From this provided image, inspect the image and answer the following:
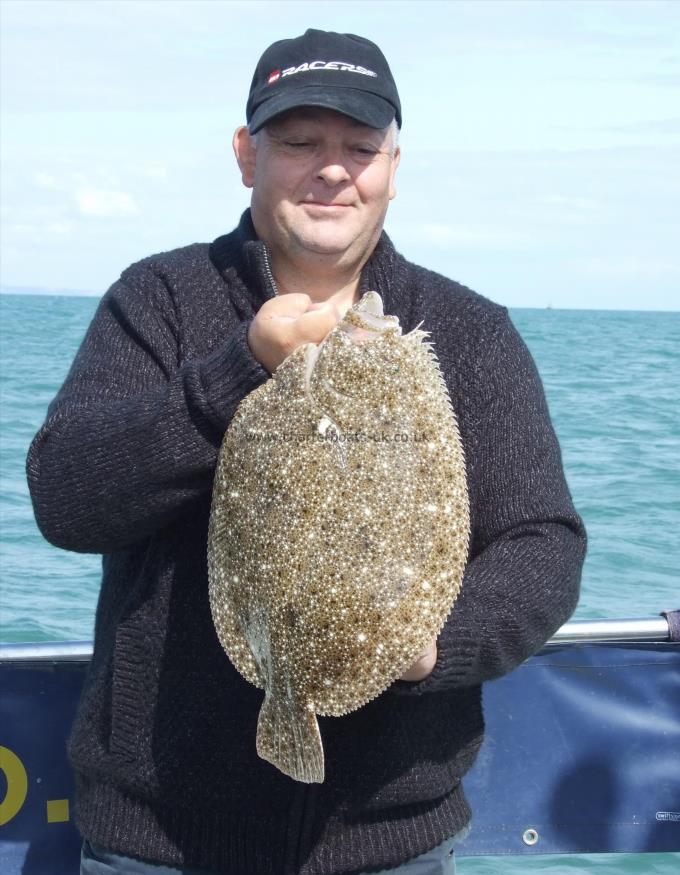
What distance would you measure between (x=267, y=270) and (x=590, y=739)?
186 centimetres

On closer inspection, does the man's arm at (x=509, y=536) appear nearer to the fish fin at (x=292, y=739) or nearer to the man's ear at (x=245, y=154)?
the fish fin at (x=292, y=739)

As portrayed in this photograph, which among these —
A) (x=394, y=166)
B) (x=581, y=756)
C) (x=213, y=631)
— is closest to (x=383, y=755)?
(x=213, y=631)

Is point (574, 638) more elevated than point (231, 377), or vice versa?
point (231, 377)

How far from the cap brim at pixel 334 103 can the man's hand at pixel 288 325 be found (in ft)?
1.71

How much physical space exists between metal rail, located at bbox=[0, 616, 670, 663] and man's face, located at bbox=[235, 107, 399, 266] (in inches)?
55.0

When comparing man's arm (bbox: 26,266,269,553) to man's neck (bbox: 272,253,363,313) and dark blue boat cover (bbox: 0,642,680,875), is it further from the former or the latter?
dark blue boat cover (bbox: 0,642,680,875)

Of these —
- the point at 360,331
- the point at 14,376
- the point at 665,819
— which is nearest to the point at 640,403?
the point at 14,376

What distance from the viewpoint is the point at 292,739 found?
2.21m

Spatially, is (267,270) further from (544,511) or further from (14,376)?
(14,376)

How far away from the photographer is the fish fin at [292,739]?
7.19 ft

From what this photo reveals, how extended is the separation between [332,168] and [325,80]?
20 cm

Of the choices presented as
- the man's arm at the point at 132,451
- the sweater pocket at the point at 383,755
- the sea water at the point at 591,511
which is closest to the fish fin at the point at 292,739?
the sweater pocket at the point at 383,755

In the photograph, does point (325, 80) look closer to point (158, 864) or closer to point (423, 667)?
point (423, 667)

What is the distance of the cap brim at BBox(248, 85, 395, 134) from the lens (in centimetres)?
251
